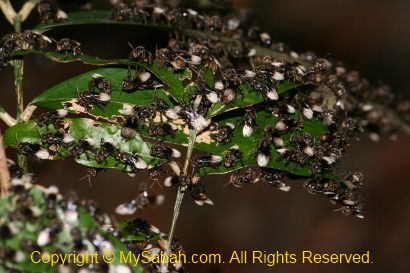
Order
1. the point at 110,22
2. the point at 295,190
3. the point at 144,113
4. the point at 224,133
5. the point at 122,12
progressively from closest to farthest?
1. the point at 144,113
2. the point at 224,133
3. the point at 110,22
4. the point at 122,12
5. the point at 295,190

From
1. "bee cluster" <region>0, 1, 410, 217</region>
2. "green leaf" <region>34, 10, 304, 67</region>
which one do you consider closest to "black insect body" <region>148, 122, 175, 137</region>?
"bee cluster" <region>0, 1, 410, 217</region>

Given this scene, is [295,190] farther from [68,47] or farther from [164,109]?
[164,109]

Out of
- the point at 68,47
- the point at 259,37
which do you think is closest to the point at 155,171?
the point at 68,47

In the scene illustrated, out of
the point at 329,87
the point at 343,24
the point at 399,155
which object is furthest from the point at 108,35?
the point at 329,87

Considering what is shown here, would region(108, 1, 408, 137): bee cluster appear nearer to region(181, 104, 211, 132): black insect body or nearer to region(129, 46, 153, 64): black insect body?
Answer: region(129, 46, 153, 64): black insect body

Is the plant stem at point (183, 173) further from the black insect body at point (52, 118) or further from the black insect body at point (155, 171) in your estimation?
the black insect body at point (52, 118)
